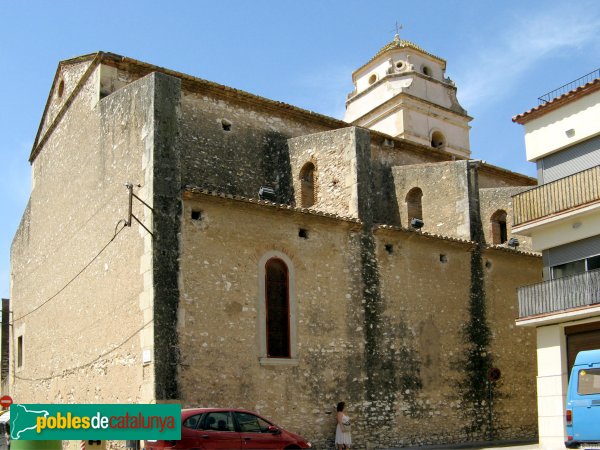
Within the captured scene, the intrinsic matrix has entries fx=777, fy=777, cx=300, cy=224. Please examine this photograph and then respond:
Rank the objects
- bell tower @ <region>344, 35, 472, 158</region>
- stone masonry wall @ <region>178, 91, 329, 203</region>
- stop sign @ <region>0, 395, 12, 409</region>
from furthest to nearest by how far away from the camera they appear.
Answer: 1. bell tower @ <region>344, 35, 472, 158</region>
2. stone masonry wall @ <region>178, 91, 329, 203</region>
3. stop sign @ <region>0, 395, 12, 409</region>

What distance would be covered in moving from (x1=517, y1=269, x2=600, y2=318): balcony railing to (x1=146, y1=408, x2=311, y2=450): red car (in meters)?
6.93

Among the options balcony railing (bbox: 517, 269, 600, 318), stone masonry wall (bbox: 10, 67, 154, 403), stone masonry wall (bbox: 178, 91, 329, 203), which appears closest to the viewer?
balcony railing (bbox: 517, 269, 600, 318)

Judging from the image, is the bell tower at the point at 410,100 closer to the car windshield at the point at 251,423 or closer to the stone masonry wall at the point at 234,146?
the stone masonry wall at the point at 234,146

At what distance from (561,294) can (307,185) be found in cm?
737

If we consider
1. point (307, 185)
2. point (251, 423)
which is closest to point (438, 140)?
point (307, 185)

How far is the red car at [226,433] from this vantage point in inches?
510

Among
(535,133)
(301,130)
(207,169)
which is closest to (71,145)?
(207,169)

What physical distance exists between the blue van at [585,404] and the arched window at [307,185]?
897 centimetres

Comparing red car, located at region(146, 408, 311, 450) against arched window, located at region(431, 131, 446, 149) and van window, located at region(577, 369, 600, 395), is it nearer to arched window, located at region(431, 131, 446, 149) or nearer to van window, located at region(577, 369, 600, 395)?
van window, located at region(577, 369, 600, 395)

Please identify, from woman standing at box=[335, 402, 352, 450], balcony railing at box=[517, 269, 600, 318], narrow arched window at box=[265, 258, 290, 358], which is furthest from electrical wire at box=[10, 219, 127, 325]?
balcony railing at box=[517, 269, 600, 318]

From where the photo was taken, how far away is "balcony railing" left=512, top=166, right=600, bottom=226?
57.8ft

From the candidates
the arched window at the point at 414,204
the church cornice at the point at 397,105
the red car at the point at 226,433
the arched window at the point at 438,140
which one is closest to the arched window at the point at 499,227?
the arched window at the point at 414,204

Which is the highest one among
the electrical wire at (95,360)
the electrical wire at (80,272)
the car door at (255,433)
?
the electrical wire at (80,272)

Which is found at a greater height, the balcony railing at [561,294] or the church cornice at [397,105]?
the church cornice at [397,105]
